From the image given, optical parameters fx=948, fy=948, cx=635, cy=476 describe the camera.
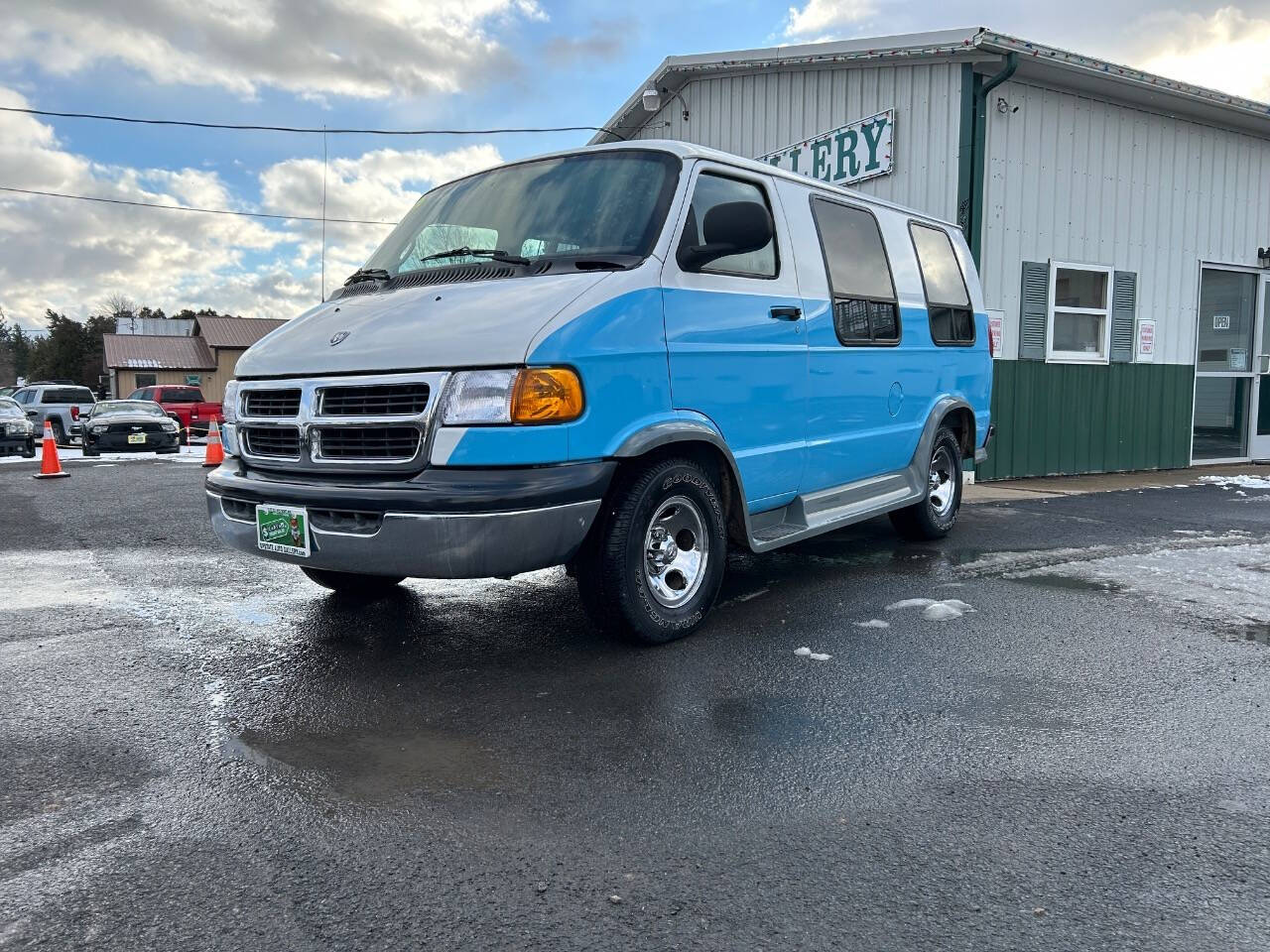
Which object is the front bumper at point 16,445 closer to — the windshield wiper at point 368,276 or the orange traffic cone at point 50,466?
the orange traffic cone at point 50,466

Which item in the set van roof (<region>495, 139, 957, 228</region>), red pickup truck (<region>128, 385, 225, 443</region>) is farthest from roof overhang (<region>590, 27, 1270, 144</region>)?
red pickup truck (<region>128, 385, 225, 443</region>)

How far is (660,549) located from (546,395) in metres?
1.00

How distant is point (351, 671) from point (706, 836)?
1973 mm

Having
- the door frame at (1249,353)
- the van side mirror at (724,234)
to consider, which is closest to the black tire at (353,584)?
the van side mirror at (724,234)

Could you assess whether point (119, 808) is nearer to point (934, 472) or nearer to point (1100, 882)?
point (1100, 882)

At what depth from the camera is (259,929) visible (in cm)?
211

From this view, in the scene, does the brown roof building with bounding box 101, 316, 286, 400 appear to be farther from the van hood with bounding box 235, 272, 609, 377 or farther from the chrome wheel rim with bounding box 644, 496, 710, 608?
the chrome wheel rim with bounding box 644, 496, 710, 608

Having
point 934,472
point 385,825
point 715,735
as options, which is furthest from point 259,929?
point 934,472

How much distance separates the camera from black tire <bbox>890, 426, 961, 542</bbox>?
21.9ft

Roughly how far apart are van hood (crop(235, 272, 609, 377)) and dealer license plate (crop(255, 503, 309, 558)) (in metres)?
0.59

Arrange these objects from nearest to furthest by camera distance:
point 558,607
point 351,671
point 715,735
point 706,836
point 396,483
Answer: point 706,836 → point 715,735 → point 396,483 → point 351,671 → point 558,607

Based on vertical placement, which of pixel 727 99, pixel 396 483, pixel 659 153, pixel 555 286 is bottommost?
pixel 396 483

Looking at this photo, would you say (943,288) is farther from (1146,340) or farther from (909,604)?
(1146,340)

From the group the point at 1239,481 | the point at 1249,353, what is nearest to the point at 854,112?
the point at 1239,481
